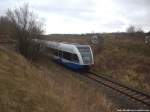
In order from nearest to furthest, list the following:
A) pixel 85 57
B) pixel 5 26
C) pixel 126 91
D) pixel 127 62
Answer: pixel 126 91, pixel 85 57, pixel 127 62, pixel 5 26

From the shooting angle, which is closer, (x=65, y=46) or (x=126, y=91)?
(x=126, y=91)

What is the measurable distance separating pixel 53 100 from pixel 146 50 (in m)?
24.8

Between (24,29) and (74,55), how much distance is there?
23.1 ft

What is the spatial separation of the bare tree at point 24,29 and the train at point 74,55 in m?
1.48

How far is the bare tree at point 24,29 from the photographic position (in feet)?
104

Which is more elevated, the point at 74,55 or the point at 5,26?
the point at 5,26

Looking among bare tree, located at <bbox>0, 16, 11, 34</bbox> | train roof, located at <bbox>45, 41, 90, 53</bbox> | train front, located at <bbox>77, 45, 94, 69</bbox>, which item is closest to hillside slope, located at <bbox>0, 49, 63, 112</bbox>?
train front, located at <bbox>77, 45, 94, 69</bbox>

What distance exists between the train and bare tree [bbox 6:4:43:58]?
1.48 meters

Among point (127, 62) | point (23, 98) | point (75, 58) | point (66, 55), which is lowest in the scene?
point (127, 62)

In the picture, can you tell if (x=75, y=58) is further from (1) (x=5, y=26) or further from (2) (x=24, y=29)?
(1) (x=5, y=26)

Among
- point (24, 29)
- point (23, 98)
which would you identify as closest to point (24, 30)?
point (24, 29)

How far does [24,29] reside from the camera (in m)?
31.9

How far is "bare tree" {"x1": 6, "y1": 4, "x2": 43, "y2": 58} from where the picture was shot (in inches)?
1248

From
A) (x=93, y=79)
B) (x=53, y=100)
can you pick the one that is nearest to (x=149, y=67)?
(x=93, y=79)
